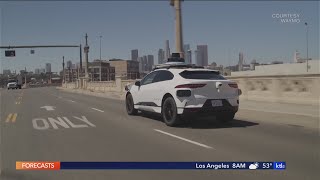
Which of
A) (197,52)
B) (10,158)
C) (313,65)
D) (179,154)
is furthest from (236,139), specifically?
(313,65)

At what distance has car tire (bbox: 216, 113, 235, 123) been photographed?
43.5 ft

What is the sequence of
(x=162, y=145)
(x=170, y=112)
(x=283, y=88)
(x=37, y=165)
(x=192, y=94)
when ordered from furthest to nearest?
(x=283, y=88)
(x=170, y=112)
(x=192, y=94)
(x=162, y=145)
(x=37, y=165)

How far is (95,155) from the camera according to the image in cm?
873

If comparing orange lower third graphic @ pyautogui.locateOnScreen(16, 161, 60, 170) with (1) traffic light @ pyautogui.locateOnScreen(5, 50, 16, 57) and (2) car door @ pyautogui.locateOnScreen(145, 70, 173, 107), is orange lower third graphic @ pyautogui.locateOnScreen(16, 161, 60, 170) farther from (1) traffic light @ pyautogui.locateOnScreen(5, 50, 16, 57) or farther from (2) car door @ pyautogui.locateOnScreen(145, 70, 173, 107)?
(1) traffic light @ pyautogui.locateOnScreen(5, 50, 16, 57)

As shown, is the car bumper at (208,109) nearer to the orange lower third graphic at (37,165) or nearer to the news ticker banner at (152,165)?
the news ticker banner at (152,165)

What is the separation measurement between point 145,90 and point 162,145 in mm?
5400

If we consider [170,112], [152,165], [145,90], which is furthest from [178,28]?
[152,165]

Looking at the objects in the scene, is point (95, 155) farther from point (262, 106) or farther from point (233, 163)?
point (262, 106)

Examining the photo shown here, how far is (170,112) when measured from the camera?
511 inches

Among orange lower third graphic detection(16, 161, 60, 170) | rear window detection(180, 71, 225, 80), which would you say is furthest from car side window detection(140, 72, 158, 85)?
orange lower third graphic detection(16, 161, 60, 170)

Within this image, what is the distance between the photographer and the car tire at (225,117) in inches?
523

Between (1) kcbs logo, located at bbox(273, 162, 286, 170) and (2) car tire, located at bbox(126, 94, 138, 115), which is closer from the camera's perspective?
(1) kcbs logo, located at bbox(273, 162, 286, 170)

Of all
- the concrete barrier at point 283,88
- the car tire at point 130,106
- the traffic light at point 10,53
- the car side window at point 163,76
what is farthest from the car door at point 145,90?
the traffic light at point 10,53

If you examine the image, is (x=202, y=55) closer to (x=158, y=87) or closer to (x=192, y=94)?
(x=158, y=87)
